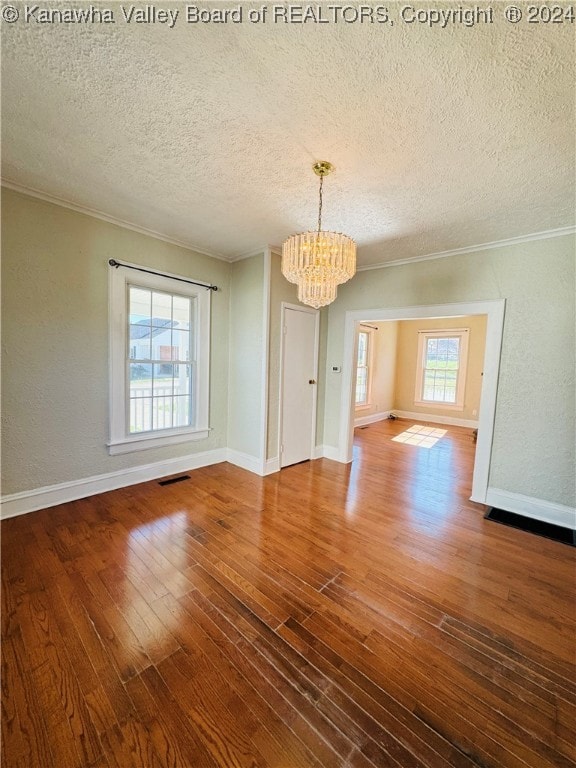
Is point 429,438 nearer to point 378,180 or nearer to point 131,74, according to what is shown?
point 378,180

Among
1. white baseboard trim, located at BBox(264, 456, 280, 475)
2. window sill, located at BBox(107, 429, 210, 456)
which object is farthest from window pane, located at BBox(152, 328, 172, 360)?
white baseboard trim, located at BBox(264, 456, 280, 475)

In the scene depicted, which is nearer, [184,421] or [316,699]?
[316,699]

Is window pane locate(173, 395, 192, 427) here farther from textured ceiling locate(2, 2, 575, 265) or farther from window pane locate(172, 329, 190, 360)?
textured ceiling locate(2, 2, 575, 265)

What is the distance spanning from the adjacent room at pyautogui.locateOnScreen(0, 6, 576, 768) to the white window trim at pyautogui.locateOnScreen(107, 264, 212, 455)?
0.03 meters

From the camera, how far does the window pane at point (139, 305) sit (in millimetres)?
3078

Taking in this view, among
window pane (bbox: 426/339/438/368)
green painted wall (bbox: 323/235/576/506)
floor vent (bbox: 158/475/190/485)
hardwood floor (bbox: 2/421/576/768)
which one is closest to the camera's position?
hardwood floor (bbox: 2/421/576/768)

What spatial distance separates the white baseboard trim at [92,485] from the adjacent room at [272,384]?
0.03 meters

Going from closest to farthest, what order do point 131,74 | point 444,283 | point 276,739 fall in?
point 276,739, point 131,74, point 444,283

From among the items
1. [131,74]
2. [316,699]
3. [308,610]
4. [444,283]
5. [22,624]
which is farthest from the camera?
[444,283]

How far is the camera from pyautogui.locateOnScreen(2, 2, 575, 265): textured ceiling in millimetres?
1201

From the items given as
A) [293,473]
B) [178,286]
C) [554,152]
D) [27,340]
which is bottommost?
[293,473]

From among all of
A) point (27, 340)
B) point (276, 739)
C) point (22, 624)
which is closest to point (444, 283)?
point (276, 739)

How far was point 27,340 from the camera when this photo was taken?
8.05 ft

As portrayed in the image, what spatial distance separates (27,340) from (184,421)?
5.57 ft
